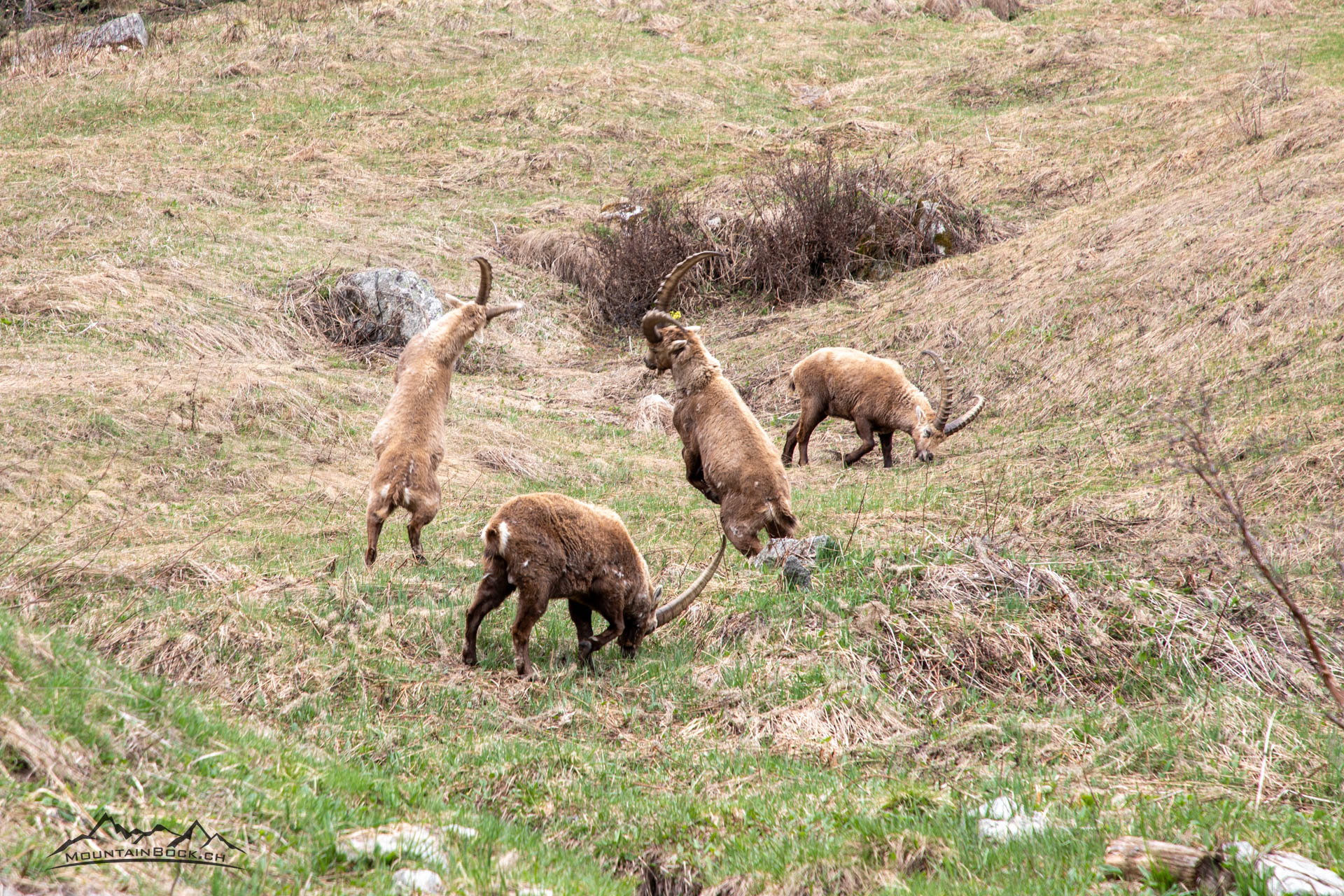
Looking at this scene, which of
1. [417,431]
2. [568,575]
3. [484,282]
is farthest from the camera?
[484,282]

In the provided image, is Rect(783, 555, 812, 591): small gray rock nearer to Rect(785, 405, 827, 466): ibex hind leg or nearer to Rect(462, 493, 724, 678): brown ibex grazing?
Rect(462, 493, 724, 678): brown ibex grazing

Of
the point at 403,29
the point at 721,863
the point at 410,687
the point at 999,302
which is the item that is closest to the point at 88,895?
the point at 721,863

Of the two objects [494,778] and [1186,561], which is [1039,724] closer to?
[1186,561]

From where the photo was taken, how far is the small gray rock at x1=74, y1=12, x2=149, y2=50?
29.8m

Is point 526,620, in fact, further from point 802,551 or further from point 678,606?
point 802,551

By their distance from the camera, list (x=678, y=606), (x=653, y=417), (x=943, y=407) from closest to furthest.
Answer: (x=678, y=606) → (x=943, y=407) → (x=653, y=417)

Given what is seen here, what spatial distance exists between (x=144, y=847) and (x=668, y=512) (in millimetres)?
7699

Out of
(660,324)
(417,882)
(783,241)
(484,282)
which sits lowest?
(783,241)

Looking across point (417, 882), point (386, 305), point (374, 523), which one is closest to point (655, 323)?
point (374, 523)

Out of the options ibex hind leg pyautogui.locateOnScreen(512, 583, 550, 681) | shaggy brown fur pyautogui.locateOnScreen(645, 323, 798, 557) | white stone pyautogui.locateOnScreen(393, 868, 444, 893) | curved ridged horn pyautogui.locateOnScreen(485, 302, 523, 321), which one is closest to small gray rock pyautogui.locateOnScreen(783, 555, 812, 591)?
shaggy brown fur pyautogui.locateOnScreen(645, 323, 798, 557)

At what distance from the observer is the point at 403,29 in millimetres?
32281

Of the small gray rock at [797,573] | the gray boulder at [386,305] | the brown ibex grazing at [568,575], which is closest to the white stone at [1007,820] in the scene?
the brown ibex grazing at [568,575]

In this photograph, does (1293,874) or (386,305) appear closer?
(1293,874)

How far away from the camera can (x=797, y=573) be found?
25.5ft
